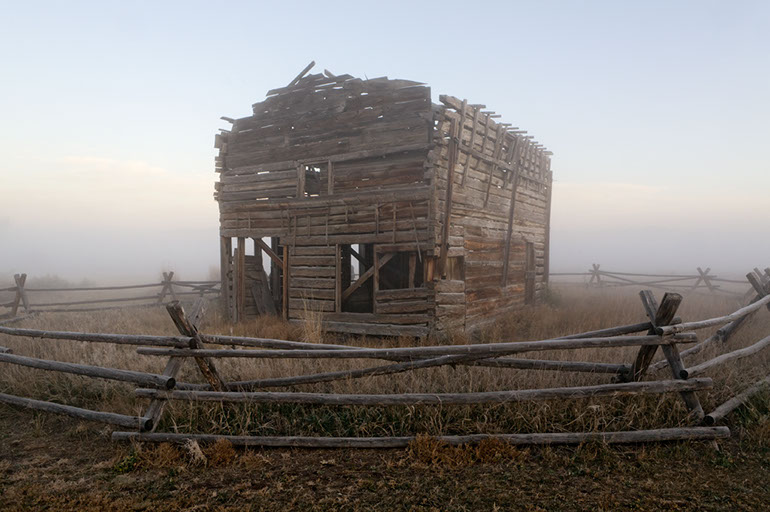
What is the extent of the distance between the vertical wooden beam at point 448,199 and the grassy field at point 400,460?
4.51m

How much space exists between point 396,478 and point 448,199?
706cm

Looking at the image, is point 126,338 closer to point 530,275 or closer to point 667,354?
point 667,354

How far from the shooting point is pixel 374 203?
10.1 metres

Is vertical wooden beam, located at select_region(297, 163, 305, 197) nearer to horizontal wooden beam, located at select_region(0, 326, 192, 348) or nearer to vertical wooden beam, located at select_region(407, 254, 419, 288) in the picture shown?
vertical wooden beam, located at select_region(407, 254, 419, 288)

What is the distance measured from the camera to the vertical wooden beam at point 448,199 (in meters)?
9.80

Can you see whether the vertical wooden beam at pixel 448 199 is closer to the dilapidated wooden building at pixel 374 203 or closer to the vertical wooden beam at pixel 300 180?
the dilapidated wooden building at pixel 374 203

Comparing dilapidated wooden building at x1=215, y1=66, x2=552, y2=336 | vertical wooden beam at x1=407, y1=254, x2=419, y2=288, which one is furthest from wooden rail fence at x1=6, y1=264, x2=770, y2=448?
vertical wooden beam at x1=407, y1=254, x2=419, y2=288

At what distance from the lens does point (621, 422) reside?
4363 millimetres

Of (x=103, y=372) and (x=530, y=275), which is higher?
(x=530, y=275)

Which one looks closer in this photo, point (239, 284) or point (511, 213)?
point (239, 284)

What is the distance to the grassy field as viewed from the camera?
11.3 feet

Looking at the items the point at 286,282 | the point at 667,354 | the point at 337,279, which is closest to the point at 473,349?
the point at 667,354

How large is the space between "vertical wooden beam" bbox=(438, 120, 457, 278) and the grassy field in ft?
14.8

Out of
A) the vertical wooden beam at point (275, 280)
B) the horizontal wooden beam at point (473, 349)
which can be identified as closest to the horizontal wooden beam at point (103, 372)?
the horizontal wooden beam at point (473, 349)
